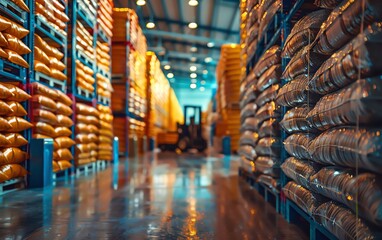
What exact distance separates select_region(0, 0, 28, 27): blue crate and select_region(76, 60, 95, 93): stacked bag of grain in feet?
7.07

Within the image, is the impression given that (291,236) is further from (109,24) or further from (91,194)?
(109,24)

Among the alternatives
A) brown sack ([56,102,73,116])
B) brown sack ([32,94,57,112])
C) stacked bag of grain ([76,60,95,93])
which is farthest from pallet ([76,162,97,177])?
brown sack ([32,94,57,112])

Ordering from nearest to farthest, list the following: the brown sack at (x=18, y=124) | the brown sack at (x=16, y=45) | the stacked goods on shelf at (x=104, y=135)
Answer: the brown sack at (x=16, y=45) → the brown sack at (x=18, y=124) → the stacked goods on shelf at (x=104, y=135)

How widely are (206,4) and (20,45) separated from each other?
12.0 m

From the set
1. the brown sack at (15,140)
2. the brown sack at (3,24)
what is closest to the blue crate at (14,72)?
the brown sack at (3,24)

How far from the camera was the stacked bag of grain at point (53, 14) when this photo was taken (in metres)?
5.71

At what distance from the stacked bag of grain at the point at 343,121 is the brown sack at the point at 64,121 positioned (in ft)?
14.5

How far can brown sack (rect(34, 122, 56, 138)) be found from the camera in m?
5.69

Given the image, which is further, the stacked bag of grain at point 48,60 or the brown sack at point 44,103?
the stacked bag of grain at point 48,60

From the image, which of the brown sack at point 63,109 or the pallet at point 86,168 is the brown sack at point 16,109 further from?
the pallet at point 86,168

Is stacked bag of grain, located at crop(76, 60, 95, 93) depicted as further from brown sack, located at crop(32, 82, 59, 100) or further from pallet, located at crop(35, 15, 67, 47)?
brown sack, located at crop(32, 82, 59, 100)

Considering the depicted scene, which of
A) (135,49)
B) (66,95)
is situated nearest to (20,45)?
(66,95)

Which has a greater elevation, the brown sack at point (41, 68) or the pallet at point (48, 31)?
the pallet at point (48, 31)

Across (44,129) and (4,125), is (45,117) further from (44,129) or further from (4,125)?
(4,125)
